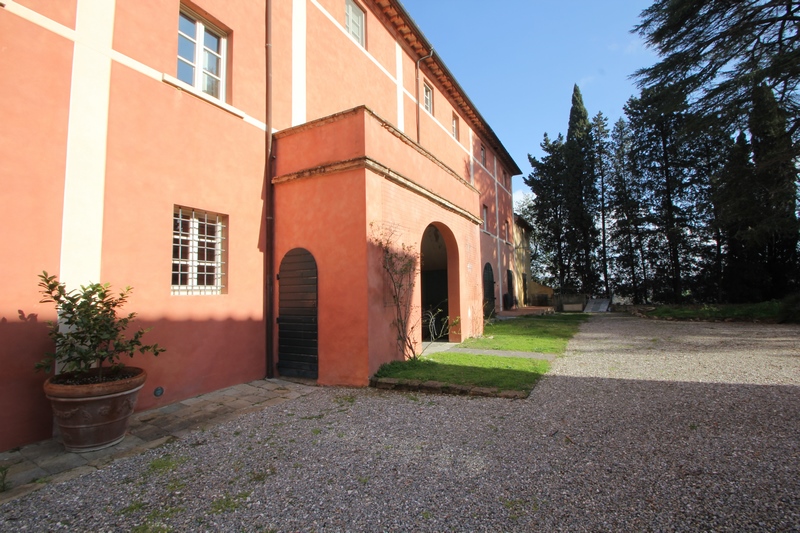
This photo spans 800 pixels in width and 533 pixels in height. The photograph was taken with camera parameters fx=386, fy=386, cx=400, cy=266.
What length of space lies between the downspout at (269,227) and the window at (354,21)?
282cm

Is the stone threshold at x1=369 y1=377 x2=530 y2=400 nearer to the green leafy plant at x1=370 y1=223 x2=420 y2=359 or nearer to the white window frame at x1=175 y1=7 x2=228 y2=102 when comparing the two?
the green leafy plant at x1=370 y1=223 x2=420 y2=359

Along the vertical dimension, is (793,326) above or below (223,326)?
below

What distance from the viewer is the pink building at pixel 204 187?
398 cm

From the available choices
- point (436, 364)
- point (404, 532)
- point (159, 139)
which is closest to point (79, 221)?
point (159, 139)

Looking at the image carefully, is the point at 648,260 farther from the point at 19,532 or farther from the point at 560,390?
the point at 19,532

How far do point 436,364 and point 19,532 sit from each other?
5.32 metres

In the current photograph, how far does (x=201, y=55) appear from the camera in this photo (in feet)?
19.6

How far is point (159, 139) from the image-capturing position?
511 centimetres

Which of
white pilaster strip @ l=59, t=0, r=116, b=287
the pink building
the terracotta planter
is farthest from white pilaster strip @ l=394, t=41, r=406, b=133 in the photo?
the terracotta planter

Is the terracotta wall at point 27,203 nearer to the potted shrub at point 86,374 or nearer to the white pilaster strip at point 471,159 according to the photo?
the potted shrub at point 86,374

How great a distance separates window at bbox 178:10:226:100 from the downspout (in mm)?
755

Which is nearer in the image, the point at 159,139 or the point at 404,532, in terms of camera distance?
the point at 404,532

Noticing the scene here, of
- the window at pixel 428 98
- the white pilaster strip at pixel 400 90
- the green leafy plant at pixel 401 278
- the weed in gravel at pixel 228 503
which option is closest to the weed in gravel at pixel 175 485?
the weed in gravel at pixel 228 503

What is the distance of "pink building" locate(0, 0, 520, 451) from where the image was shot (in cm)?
398
